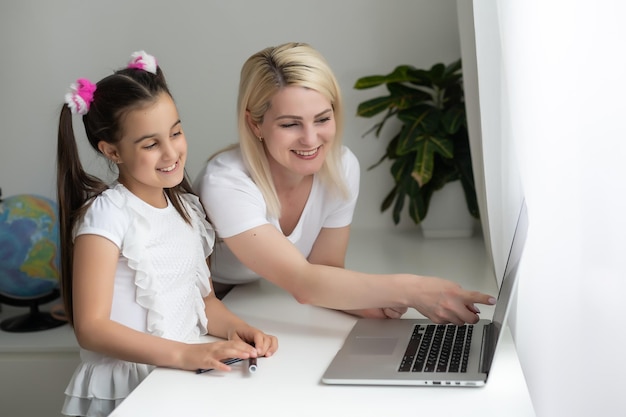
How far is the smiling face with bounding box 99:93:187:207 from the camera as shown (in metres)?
1.50

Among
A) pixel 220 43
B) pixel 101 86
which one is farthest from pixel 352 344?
pixel 220 43

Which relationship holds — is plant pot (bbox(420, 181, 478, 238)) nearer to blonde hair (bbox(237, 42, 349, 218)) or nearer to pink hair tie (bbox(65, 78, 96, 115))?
blonde hair (bbox(237, 42, 349, 218))

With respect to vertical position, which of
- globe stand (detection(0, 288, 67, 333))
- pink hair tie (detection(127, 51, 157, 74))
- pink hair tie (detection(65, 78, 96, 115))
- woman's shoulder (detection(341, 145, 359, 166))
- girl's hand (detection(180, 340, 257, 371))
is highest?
pink hair tie (detection(127, 51, 157, 74))

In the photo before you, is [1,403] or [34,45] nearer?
[1,403]

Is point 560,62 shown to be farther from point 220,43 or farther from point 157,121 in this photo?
point 220,43

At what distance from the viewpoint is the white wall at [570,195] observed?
1146mm

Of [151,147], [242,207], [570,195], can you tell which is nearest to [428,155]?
[242,207]

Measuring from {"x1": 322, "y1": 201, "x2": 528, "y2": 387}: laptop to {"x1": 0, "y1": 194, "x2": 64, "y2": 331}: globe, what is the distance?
117 cm

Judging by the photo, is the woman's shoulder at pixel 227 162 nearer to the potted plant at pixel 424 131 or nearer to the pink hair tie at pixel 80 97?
the pink hair tie at pixel 80 97

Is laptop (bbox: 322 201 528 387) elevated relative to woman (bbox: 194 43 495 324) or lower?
lower

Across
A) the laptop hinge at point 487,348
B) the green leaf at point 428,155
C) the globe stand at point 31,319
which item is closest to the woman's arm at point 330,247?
the laptop hinge at point 487,348

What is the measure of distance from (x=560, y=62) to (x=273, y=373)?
0.63m

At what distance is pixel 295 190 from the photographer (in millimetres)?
1920

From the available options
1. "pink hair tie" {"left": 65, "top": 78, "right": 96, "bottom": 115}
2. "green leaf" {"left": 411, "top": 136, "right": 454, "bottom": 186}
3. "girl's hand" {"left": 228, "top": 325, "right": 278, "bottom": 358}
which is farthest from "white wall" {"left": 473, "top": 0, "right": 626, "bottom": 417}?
"green leaf" {"left": 411, "top": 136, "right": 454, "bottom": 186}
